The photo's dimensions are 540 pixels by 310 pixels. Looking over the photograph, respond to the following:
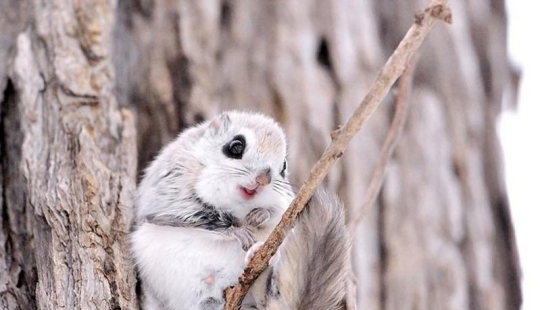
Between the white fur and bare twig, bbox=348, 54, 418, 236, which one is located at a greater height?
bare twig, bbox=348, 54, 418, 236

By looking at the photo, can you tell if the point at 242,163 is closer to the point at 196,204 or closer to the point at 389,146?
the point at 196,204

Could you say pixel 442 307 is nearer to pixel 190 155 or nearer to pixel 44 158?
pixel 190 155

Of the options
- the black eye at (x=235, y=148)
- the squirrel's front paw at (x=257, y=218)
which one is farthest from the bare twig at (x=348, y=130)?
the black eye at (x=235, y=148)

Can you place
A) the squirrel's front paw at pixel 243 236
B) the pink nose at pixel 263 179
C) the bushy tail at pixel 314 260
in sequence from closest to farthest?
the bushy tail at pixel 314 260 < the squirrel's front paw at pixel 243 236 < the pink nose at pixel 263 179

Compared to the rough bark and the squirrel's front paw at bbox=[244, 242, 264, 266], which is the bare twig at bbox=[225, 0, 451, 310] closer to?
the squirrel's front paw at bbox=[244, 242, 264, 266]

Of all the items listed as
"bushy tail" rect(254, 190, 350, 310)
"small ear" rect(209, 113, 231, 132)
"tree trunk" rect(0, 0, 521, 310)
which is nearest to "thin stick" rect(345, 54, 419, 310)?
"bushy tail" rect(254, 190, 350, 310)

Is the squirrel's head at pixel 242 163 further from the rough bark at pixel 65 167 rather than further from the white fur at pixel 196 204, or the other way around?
the rough bark at pixel 65 167
